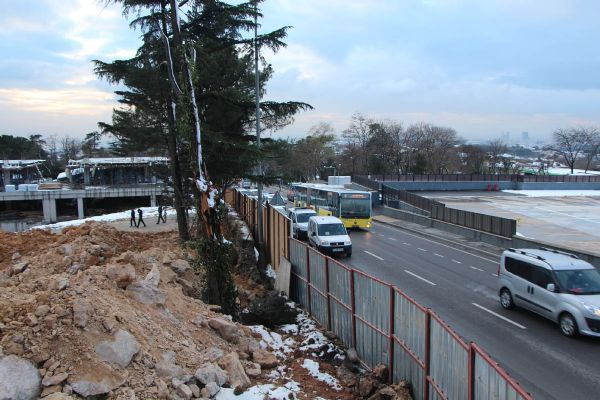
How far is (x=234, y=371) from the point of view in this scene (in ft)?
26.0

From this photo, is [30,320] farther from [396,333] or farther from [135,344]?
[396,333]

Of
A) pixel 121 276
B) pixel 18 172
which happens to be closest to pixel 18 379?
pixel 121 276

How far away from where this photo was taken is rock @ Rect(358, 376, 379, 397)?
819 cm

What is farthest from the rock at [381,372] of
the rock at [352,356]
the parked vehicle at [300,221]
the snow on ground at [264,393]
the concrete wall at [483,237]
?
the parked vehicle at [300,221]

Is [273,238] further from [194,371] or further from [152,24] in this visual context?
[194,371]

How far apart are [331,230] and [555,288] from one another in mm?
12536

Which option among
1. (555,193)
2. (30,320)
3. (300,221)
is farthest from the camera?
(555,193)

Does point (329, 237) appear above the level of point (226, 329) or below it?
below

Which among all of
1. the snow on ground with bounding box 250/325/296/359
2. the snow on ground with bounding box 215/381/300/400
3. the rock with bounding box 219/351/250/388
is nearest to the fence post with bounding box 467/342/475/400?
the snow on ground with bounding box 215/381/300/400

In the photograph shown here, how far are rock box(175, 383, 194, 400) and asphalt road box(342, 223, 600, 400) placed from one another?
6.60 meters

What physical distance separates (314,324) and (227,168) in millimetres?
7238

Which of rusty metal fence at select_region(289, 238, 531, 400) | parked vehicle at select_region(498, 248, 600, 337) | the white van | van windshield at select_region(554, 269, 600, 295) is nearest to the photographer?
rusty metal fence at select_region(289, 238, 531, 400)

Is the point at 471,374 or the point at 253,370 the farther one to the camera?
the point at 253,370

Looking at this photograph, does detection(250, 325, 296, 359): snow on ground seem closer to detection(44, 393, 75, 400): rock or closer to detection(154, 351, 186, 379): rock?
detection(154, 351, 186, 379): rock
